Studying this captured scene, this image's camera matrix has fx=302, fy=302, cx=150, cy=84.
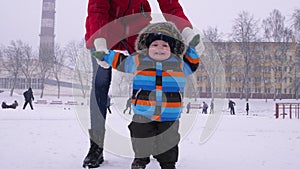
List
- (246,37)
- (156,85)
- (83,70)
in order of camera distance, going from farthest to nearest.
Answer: (246,37) < (83,70) < (156,85)

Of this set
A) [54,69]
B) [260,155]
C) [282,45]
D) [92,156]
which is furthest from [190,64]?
[54,69]

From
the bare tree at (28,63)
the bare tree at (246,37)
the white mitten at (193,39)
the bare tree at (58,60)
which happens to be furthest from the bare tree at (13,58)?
the white mitten at (193,39)

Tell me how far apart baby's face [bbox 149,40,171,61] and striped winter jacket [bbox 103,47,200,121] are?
25 mm

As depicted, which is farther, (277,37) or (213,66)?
(277,37)

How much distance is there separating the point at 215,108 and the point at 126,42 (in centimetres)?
106

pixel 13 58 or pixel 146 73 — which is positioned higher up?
pixel 13 58

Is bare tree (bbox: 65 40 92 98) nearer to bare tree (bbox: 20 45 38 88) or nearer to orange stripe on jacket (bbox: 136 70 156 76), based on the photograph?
orange stripe on jacket (bbox: 136 70 156 76)

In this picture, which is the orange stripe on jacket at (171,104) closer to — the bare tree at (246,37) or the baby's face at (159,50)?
the baby's face at (159,50)

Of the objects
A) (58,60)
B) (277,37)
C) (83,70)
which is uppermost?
(277,37)

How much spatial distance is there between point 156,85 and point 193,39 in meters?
0.36

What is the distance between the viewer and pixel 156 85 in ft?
5.74

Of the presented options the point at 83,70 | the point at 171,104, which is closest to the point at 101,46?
the point at 171,104

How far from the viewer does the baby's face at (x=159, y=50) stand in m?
1.77

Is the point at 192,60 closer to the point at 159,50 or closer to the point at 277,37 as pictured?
the point at 159,50
